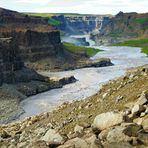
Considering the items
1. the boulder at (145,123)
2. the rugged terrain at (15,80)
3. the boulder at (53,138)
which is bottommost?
the rugged terrain at (15,80)

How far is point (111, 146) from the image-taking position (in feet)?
62.8

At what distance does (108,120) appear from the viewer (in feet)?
74.7

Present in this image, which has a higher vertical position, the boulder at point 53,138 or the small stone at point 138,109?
the small stone at point 138,109

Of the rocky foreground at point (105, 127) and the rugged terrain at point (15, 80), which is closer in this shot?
the rocky foreground at point (105, 127)

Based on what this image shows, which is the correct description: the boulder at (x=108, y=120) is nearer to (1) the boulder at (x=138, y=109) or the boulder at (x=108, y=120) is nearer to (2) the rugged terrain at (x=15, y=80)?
(1) the boulder at (x=138, y=109)

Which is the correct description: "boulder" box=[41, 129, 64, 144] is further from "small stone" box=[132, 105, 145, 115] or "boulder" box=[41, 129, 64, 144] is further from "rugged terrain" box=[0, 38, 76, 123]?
"rugged terrain" box=[0, 38, 76, 123]

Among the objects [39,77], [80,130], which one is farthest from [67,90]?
[80,130]

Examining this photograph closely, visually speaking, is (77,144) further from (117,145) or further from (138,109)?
(138,109)

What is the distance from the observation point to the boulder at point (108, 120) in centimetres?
2236

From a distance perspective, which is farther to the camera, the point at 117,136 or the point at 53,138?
the point at 53,138

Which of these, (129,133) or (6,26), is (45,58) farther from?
(129,133)

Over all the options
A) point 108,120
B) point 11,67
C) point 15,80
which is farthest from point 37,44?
point 108,120

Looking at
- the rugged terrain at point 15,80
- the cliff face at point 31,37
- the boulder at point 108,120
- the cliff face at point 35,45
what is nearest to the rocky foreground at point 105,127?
the boulder at point 108,120

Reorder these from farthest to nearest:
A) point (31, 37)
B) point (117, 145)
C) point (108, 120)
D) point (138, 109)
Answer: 1. point (31, 37)
2. point (138, 109)
3. point (108, 120)
4. point (117, 145)
